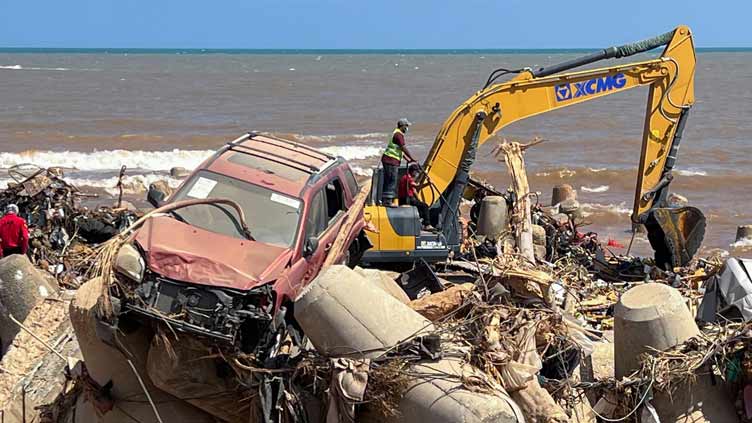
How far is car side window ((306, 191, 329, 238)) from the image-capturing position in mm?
8055

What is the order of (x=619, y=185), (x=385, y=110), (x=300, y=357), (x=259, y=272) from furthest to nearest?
1. (x=385, y=110)
2. (x=619, y=185)
3. (x=259, y=272)
4. (x=300, y=357)

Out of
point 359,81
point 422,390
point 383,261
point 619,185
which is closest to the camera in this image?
point 422,390

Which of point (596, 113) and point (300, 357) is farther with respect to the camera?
point (596, 113)

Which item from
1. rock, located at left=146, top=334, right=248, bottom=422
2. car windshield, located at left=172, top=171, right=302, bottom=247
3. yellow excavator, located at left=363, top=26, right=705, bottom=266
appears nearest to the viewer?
rock, located at left=146, top=334, right=248, bottom=422

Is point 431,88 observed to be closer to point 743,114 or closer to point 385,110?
point 385,110

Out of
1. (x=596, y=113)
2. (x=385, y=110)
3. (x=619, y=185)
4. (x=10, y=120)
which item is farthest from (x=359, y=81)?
(x=619, y=185)

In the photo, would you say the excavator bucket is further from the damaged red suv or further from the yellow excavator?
the damaged red suv

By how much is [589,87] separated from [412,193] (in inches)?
117

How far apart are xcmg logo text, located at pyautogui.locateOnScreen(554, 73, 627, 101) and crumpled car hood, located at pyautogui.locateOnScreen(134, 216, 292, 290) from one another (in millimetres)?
6387

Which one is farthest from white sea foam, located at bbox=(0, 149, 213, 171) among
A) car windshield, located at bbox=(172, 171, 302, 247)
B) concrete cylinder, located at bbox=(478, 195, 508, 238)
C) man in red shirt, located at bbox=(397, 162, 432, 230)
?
car windshield, located at bbox=(172, 171, 302, 247)

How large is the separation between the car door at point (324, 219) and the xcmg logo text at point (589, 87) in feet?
14.9

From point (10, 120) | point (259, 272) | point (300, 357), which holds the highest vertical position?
point (259, 272)

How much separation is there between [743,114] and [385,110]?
17266 millimetres

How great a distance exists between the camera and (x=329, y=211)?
890 centimetres
